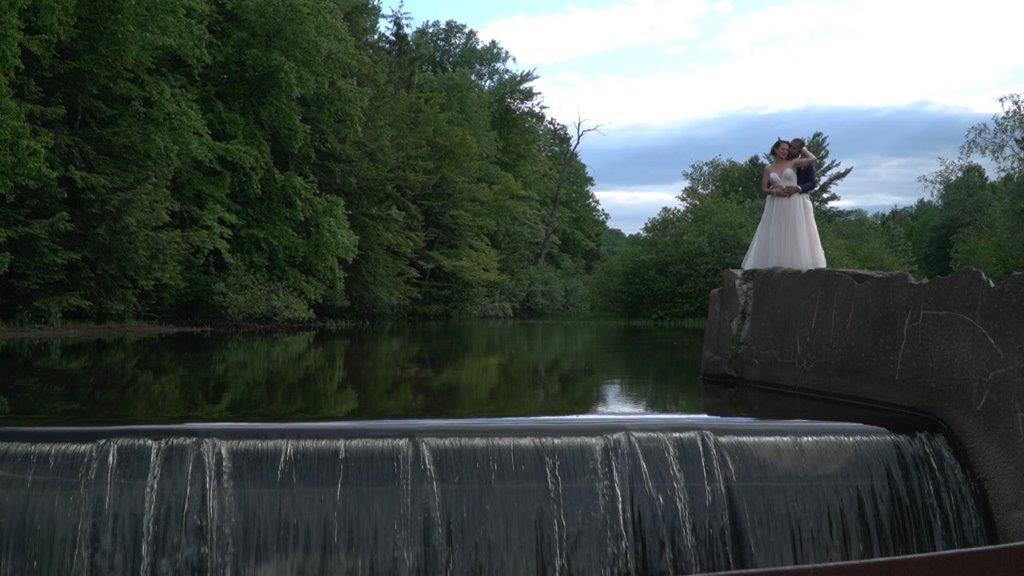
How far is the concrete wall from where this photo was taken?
23.2 ft

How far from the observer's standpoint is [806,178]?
500 inches

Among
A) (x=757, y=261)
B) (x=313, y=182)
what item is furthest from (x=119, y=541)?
(x=313, y=182)

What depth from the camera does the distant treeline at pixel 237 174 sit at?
22109 millimetres

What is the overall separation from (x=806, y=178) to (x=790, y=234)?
0.78 meters

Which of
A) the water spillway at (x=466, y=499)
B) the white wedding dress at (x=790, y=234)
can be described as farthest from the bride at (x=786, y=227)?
the water spillway at (x=466, y=499)

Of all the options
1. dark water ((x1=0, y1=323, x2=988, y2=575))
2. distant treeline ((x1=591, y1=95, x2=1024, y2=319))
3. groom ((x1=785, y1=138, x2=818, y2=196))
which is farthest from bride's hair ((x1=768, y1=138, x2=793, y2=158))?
distant treeline ((x1=591, y1=95, x2=1024, y2=319))

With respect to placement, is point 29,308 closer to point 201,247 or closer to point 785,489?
point 201,247

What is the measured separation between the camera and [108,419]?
7680 millimetres

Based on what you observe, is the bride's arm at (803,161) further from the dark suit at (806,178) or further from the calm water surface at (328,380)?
the calm water surface at (328,380)

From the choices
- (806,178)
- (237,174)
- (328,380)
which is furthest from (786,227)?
(237,174)

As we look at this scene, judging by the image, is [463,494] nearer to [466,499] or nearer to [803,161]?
[466,499]

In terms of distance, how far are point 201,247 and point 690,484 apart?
72.5ft

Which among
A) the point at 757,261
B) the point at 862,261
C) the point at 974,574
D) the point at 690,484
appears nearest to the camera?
the point at 974,574

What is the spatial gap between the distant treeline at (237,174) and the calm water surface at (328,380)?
12.6ft
